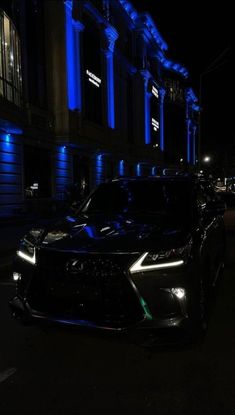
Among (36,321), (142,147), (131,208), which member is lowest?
(36,321)

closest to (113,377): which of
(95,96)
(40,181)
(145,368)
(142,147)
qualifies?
(145,368)

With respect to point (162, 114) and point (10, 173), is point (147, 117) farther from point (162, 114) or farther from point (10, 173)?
point (10, 173)

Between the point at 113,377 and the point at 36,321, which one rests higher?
the point at 36,321

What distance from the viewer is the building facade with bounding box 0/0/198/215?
17.4 m

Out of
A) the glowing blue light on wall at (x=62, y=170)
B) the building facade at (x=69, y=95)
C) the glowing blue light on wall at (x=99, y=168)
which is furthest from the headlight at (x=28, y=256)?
the glowing blue light on wall at (x=99, y=168)

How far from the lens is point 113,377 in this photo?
352 cm

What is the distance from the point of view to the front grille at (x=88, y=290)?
342 centimetres

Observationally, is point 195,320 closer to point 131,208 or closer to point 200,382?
point 200,382

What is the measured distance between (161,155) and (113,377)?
142ft

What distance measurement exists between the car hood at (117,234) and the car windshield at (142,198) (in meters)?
0.44

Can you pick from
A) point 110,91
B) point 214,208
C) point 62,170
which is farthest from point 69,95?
point 214,208

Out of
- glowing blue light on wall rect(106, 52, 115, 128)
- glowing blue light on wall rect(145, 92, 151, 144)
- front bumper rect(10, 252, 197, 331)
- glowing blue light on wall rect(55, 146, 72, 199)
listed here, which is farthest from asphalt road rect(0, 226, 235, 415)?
glowing blue light on wall rect(145, 92, 151, 144)

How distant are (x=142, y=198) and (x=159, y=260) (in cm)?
197

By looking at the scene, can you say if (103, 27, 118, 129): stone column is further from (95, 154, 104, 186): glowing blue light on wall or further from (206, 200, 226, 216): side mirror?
(206, 200, 226, 216): side mirror
